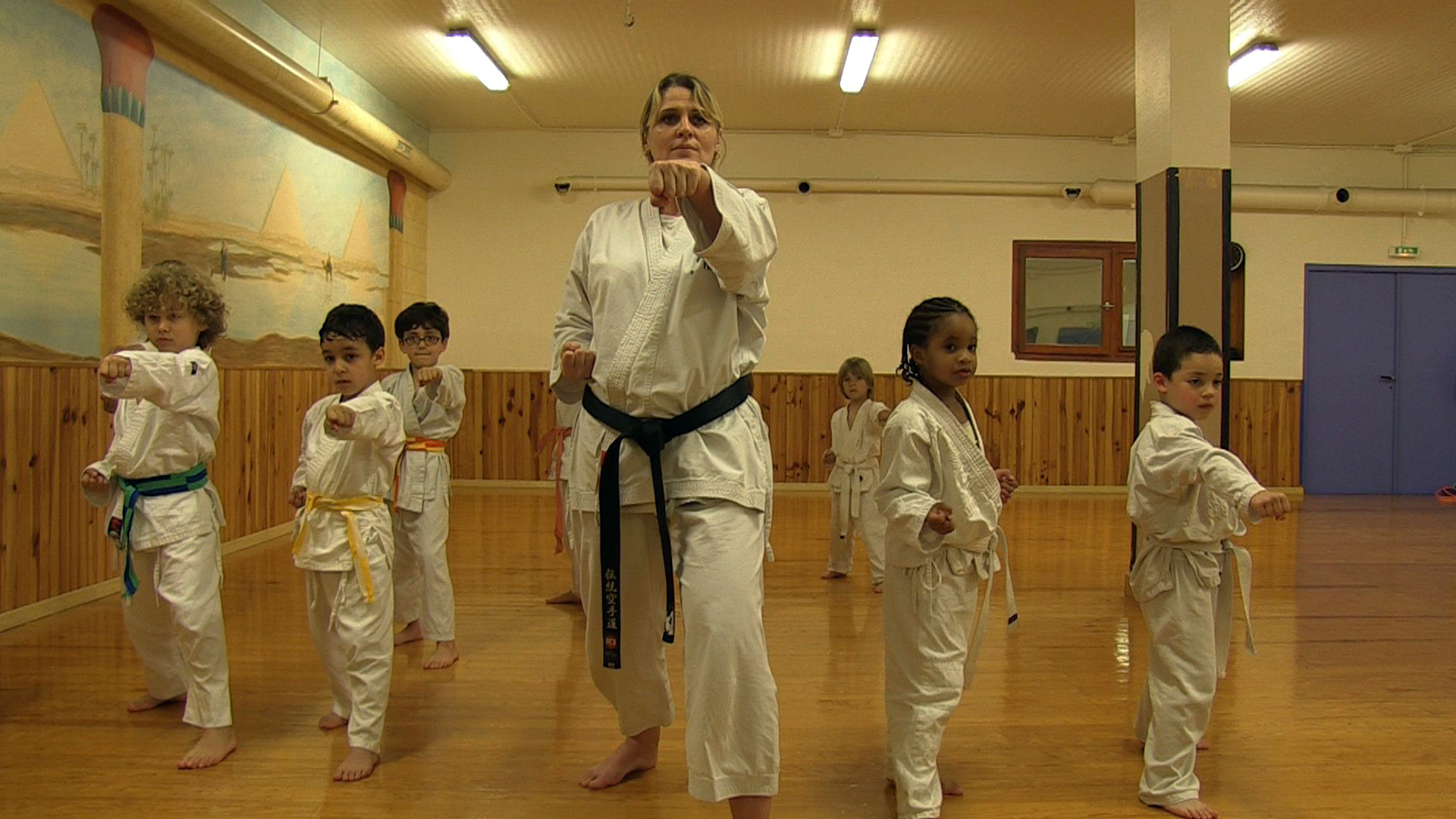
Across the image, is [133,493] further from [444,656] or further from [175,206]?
[175,206]

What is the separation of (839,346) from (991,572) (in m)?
7.02

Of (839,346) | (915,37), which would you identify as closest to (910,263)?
(839,346)

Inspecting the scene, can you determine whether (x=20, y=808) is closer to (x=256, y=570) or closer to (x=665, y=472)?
(x=665, y=472)

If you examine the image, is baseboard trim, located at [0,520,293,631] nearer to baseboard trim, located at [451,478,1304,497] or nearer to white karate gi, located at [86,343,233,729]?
white karate gi, located at [86,343,233,729]

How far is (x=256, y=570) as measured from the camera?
501 cm

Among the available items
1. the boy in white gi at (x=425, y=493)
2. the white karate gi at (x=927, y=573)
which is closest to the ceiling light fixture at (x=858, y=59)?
the boy in white gi at (x=425, y=493)

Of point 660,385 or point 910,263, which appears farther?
point 910,263

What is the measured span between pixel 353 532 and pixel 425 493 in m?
1.04

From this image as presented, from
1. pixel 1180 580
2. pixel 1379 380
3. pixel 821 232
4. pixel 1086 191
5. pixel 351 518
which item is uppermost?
pixel 1086 191

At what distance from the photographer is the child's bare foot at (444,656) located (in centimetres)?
329

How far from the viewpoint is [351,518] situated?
2.48 meters

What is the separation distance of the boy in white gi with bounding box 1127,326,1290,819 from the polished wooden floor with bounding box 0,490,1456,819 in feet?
0.56

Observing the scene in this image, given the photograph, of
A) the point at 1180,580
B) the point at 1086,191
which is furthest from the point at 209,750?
the point at 1086,191

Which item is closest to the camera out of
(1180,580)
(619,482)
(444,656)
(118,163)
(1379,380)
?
(619,482)
